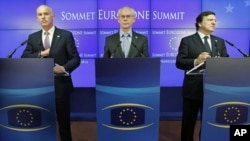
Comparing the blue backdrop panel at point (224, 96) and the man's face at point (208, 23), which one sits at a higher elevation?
the man's face at point (208, 23)

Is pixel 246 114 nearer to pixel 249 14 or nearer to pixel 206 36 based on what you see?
pixel 206 36

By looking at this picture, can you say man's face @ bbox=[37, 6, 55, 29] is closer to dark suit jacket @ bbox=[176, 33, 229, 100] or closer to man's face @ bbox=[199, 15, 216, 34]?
dark suit jacket @ bbox=[176, 33, 229, 100]

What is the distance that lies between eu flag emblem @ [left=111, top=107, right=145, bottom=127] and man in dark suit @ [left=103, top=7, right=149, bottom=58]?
2.20 ft

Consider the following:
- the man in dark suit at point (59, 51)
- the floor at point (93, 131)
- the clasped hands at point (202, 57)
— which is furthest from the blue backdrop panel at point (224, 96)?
the floor at point (93, 131)

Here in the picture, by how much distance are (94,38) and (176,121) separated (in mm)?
1745

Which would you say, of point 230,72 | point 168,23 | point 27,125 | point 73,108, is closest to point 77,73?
point 73,108

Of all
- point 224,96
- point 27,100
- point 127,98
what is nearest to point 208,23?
point 224,96

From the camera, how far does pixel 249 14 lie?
4.52m

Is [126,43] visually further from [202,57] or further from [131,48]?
[202,57]

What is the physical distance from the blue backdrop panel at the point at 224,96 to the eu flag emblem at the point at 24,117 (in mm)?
1162

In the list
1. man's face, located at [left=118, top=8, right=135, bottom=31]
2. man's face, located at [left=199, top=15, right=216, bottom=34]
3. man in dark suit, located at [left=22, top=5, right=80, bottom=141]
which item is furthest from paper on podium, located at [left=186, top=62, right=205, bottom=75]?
man in dark suit, located at [left=22, top=5, right=80, bottom=141]

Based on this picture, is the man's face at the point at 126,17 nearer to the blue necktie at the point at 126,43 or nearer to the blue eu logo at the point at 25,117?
the blue necktie at the point at 126,43

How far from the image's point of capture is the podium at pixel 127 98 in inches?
81.7

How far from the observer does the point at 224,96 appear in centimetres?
215
